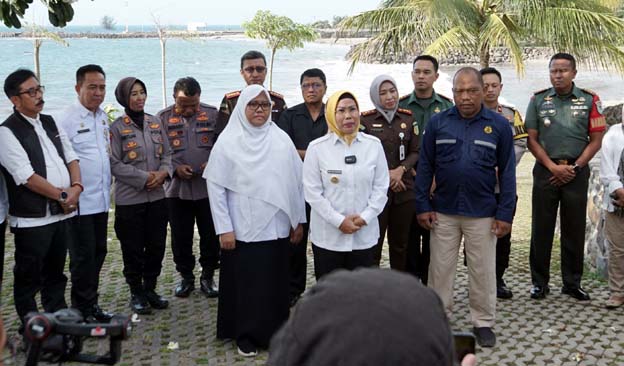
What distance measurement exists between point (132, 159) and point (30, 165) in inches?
37.6

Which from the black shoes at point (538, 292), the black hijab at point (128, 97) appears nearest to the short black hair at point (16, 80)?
the black hijab at point (128, 97)

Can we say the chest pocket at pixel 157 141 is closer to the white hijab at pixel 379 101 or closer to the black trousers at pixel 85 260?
the black trousers at pixel 85 260

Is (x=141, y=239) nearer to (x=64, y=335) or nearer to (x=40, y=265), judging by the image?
(x=40, y=265)

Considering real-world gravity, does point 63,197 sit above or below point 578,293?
above

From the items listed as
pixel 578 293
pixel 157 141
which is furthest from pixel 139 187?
pixel 578 293

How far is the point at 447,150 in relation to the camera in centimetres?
488

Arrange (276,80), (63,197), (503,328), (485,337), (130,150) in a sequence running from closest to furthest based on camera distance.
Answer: (63,197)
(485,337)
(503,328)
(130,150)
(276,80)

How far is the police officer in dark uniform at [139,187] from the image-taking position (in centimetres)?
541

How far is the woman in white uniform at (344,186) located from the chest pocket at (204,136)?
1.37 metres

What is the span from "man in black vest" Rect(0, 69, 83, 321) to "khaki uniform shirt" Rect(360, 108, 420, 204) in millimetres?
2373

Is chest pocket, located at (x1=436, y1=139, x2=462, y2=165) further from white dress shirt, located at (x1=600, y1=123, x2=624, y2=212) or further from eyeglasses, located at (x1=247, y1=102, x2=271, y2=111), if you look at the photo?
white dress shirt, located at (x1=600, y1=123, x2=624, y2=212)

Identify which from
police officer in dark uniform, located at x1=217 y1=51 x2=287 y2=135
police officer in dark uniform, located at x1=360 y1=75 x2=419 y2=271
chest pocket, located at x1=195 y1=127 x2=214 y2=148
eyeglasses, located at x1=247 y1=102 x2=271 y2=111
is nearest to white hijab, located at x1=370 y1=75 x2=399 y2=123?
police officer in dark uniform, located at x1=360 y1=75 x2=419 y2=271

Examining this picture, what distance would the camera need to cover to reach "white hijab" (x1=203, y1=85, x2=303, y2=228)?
15.9 feet

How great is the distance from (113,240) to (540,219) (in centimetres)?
499
